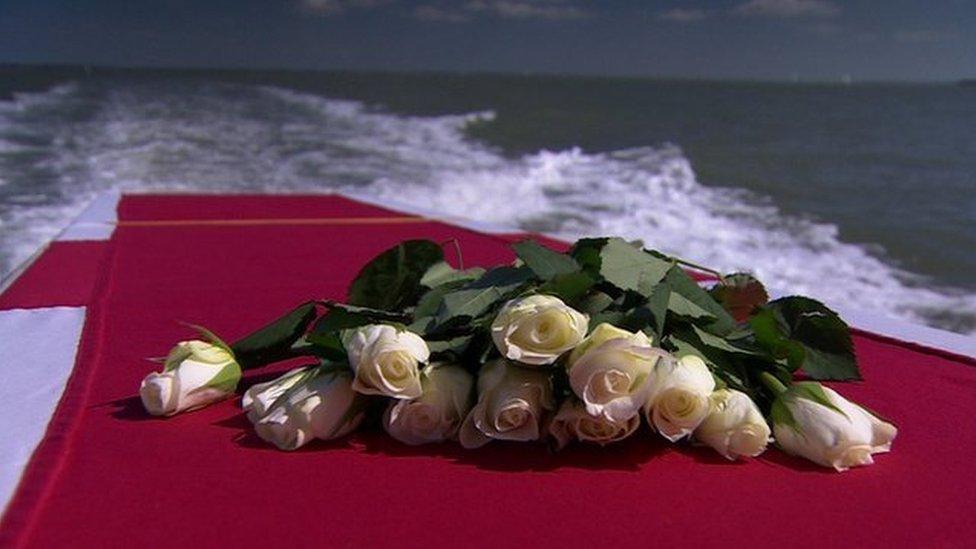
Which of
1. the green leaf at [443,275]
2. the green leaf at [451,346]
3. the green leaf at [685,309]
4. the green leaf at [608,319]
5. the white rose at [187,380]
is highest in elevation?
the green leaf at [685,309]

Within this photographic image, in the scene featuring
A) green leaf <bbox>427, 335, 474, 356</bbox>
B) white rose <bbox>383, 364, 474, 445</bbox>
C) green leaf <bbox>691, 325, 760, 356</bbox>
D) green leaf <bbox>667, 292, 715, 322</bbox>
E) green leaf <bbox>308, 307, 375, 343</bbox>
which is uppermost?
green leaf <bbox>667, 292, 715, 322</bbox>

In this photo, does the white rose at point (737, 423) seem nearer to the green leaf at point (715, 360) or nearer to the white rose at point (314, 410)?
the green leaf at point (715, 360)

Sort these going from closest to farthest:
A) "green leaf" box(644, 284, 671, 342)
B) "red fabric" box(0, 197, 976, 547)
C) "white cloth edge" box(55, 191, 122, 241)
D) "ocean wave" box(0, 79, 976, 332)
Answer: "red fabric" box(0, 197, 976, 547) < "green leaf" box(644, 284, 671, 342) < "white cloth edge" box(55, 191, 122, 241) < "ocean wave" box(0, 79, 976, 332)

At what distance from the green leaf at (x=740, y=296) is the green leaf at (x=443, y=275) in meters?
0.24

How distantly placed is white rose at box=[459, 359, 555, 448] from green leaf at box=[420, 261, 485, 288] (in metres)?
0.17

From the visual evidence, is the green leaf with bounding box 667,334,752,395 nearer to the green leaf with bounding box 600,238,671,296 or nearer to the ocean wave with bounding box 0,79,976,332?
the green leaf with bounding box 600,238,671,296

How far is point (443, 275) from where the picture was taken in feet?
3.45

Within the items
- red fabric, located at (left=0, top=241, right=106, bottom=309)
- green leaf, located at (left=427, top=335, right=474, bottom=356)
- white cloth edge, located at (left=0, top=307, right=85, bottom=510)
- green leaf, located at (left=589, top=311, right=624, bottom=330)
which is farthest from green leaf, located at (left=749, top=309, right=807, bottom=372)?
red fabric, located at (left=0, top=241, right=106, bottom=309)

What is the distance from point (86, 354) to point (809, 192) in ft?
23.1

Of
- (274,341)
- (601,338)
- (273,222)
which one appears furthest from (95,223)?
(601,338)

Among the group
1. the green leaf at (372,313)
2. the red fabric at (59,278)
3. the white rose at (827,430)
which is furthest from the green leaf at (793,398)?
the red fabric at (59,278)

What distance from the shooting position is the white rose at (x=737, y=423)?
86 cm

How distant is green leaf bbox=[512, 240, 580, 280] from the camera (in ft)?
3.06

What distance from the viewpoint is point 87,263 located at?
2049 mm
